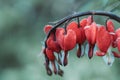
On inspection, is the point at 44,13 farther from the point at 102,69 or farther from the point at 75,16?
the point at 75,16

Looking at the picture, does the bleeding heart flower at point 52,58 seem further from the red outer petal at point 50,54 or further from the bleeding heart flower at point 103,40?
the bleeding heart flower at point 103,40

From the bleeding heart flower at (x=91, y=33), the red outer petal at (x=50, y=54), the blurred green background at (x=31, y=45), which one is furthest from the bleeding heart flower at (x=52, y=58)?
the blurred green background at (x=31, y=45)

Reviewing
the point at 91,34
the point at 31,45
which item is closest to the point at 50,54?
the point at 91,34

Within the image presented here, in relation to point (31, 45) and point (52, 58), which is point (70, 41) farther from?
point (31, 45)

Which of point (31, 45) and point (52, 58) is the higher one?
point (52, 58)

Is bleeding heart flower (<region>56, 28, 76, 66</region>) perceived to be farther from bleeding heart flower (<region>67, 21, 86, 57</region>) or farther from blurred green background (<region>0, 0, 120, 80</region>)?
blurred green background (<region>0, 0, 120, 80</region>)

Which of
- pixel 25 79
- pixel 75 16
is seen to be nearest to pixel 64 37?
pixel 75 16
